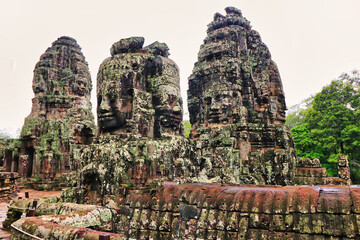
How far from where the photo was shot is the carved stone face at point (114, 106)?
6.58m

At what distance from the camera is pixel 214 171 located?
912cm

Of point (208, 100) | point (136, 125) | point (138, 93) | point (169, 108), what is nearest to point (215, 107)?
point (208, 100)

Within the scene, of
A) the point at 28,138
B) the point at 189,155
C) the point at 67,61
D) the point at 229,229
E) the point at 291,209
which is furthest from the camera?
the point at 67,61

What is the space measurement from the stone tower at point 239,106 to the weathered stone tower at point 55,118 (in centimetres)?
924

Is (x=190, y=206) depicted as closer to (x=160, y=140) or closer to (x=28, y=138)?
(x=160, y=140)

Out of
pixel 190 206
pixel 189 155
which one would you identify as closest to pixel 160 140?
pixel 189 155

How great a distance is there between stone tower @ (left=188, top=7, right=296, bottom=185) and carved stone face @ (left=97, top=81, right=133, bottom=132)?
13.4ft

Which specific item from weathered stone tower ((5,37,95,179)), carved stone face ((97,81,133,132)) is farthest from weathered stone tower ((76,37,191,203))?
weathered stone tower ((5,37,95,179))

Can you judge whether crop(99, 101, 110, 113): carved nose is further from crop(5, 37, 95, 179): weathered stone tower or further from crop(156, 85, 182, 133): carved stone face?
crop(5, 37, 95, 179): weathered stone tower

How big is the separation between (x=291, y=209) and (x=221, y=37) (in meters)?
9.98

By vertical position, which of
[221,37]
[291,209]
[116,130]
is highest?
[221,37]

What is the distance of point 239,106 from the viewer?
1155 centimetres

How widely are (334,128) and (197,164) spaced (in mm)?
14899

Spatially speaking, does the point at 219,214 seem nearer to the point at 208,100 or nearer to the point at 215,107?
the point at 215,107
